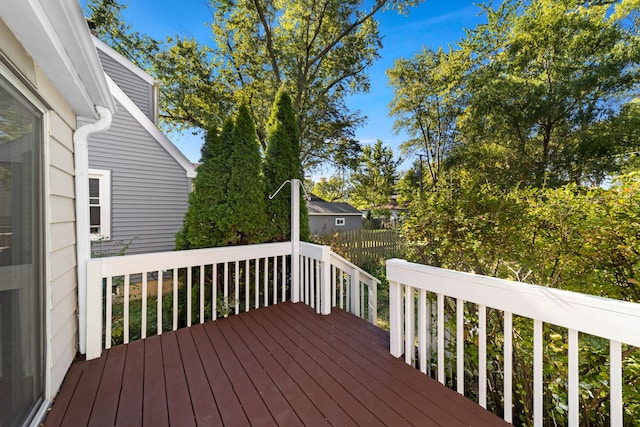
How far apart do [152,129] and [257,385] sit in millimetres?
5772

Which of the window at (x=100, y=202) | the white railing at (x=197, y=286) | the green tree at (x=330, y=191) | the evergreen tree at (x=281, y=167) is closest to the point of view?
the white railing at (x=197, y=286)

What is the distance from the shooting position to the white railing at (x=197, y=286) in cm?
232

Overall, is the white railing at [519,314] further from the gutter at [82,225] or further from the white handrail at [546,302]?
the gutter at [82,225]

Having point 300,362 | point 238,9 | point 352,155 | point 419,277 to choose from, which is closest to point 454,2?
point 352,155

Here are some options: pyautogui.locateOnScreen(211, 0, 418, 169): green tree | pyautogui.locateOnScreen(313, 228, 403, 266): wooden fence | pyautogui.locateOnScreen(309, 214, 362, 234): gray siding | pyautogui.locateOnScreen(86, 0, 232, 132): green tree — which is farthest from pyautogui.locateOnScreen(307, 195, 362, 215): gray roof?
pyautogui.locateOnScreen(313, 228, 403, 266): wooden fence

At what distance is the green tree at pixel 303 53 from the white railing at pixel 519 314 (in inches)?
341

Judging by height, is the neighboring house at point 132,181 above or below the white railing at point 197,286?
above

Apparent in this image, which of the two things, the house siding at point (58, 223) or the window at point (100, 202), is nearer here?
the house siding at point (58, 223)

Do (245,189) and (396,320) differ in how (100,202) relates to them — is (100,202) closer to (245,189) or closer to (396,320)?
(245,189)

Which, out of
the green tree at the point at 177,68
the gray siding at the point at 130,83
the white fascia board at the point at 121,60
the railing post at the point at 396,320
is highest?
the green tree at the point at 177,68

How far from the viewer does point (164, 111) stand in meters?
11.0

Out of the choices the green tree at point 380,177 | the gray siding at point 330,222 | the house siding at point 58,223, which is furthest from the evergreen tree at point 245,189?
the green tree at point 380,177

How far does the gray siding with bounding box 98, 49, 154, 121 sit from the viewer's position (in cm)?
623

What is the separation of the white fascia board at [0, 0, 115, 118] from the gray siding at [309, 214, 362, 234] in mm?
12549
